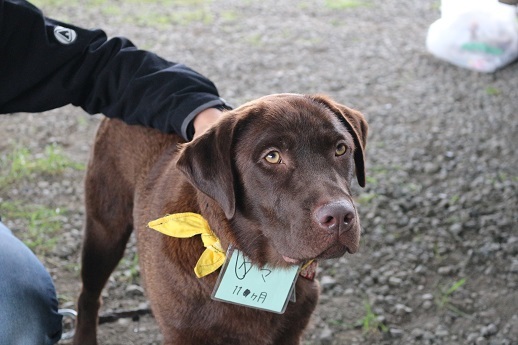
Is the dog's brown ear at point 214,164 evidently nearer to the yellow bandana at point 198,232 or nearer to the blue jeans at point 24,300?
the yellow bandana at point 198,232

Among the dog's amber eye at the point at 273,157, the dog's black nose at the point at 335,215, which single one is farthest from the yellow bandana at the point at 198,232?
the dog's black nose at the point at 335,215

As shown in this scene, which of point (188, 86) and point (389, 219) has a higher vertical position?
point (188, 86)

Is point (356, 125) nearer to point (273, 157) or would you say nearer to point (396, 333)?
point (273, 157)

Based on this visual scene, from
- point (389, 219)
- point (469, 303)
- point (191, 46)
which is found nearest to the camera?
point (469, 303)

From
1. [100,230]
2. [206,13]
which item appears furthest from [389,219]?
Result: [206,13]

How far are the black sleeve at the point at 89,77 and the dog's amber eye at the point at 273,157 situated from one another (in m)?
0.62

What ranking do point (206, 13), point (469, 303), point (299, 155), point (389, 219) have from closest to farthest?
1. point (299, 155)
2. point (469, 303)
3. point (389, 219)
4. point (206, 13)

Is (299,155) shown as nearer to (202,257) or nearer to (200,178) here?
(200,178)

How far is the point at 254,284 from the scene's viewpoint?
262cm

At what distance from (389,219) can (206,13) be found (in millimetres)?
5430

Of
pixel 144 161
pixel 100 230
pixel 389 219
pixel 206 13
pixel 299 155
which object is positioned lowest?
pixel 206 13

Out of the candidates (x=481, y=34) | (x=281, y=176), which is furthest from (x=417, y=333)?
(x=481, y=34)

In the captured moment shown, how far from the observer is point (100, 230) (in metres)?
3.35

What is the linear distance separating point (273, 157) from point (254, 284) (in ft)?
1.56
